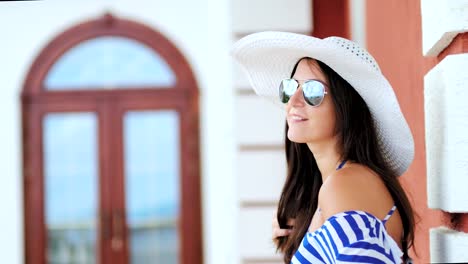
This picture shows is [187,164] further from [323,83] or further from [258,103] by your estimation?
[323,83]

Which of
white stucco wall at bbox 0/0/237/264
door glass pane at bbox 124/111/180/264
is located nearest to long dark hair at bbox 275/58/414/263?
white stucco wall at bbox 0/0/237/264

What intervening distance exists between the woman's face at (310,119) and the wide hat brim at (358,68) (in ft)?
0.22

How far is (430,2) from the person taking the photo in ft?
6.03

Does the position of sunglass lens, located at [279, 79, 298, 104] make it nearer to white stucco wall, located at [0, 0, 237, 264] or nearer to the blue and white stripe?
the blue and white stripe

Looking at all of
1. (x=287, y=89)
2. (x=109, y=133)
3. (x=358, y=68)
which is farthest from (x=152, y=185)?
(x=358, y=68)

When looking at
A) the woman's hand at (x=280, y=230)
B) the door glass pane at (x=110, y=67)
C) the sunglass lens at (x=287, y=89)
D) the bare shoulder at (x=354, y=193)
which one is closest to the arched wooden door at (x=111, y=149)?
the door glass pane at (x=110, y=67)

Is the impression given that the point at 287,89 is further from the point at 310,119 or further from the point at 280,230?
the point at 280,230

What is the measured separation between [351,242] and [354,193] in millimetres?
125

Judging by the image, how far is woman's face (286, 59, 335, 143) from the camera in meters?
1.83

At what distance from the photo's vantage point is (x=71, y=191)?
1016 centimetres

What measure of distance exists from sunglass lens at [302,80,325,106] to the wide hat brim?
0.16ft

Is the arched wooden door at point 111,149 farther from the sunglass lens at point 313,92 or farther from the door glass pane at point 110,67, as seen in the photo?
the sunglass lens at point 313,92

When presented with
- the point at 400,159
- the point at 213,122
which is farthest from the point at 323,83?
the point at 213,122

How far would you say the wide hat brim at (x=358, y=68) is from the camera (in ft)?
5.93
